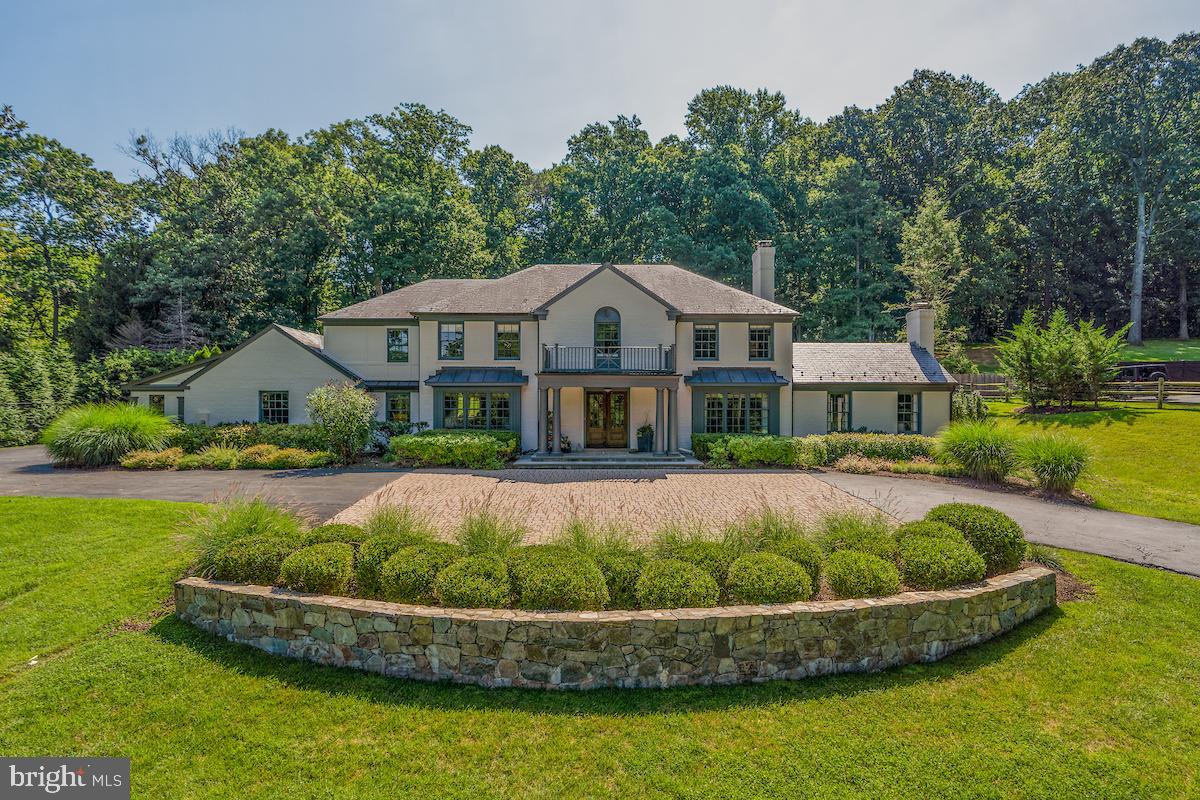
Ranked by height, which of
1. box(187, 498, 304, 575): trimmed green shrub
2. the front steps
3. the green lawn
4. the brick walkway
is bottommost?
the green lawn

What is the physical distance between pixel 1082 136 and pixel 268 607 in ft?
168

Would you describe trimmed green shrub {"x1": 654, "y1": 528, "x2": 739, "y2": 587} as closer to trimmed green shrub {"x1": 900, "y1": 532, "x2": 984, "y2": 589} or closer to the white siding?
trimmed green shrub {"x1": 900, "y1": 532, "x2": 984, "y2": 589}

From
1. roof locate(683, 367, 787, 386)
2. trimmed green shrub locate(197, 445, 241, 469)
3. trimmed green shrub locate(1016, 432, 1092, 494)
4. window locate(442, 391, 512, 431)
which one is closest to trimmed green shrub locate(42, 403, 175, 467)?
trimmed green shrub locate(197, 445, 241, 469)

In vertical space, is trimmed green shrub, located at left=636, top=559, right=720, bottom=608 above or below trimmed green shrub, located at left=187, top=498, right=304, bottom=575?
below

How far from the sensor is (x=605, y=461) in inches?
637

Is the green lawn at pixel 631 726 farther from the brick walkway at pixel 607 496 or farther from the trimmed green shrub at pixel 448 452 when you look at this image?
the trimmed green shrub at pixel 448 452

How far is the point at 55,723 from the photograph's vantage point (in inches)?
170

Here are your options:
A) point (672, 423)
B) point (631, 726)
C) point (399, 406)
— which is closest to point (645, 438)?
point (672, 423)

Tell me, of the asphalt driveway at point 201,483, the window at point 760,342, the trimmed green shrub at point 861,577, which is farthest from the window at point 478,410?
the trimmed green shrub at point 861,577

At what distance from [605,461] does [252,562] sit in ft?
36.6

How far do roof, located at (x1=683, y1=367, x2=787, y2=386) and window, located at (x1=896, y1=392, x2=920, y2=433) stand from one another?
4659 mm

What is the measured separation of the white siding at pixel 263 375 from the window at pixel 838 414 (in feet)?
59.9

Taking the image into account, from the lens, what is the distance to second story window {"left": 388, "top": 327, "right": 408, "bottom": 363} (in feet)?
64.5

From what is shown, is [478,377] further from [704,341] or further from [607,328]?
[704,341]
